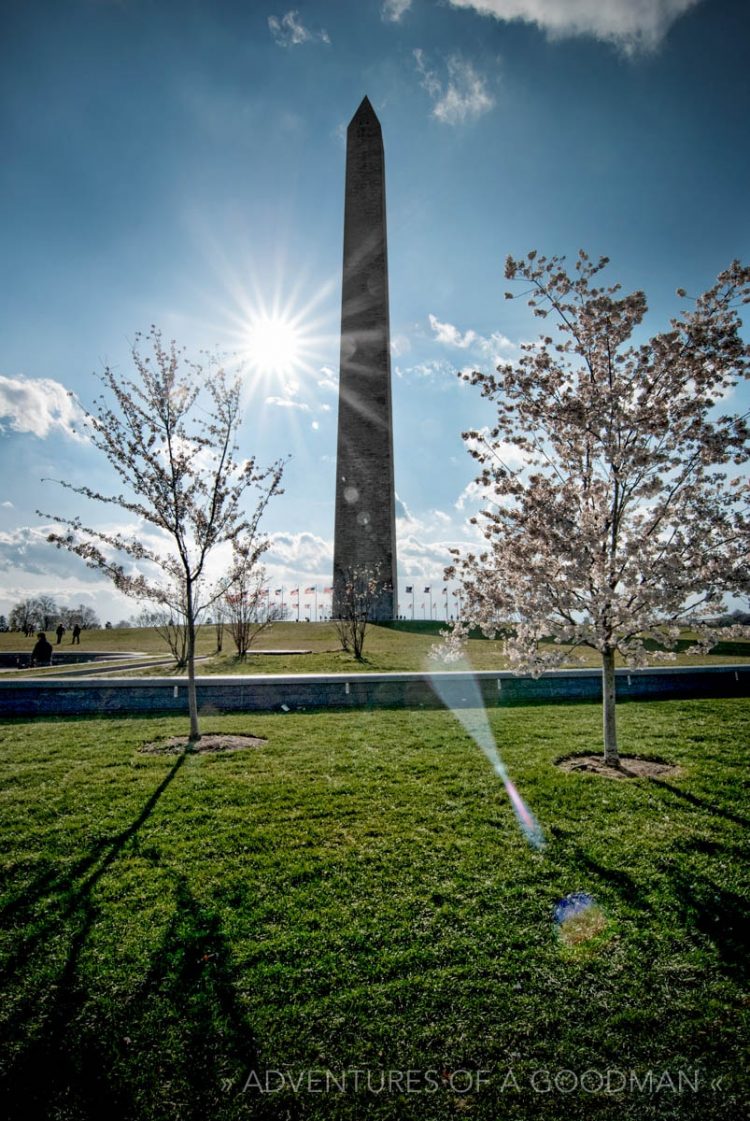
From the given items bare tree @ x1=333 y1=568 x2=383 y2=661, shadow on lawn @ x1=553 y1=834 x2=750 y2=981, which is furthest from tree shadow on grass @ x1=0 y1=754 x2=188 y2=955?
bare tree @ x1=333 y1=568 x2=383 y2=661

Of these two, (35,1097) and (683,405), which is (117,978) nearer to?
(35,1097)

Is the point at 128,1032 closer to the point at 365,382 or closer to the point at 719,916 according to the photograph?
the point at 719,916

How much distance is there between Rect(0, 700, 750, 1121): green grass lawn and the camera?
2.31m

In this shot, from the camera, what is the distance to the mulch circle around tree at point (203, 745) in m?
7.21

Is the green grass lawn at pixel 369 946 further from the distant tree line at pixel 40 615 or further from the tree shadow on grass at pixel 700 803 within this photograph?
the distant tree line at pixel 40 615

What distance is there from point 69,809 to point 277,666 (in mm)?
10859

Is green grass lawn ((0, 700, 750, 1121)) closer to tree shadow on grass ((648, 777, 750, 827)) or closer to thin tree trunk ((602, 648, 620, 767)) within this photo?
tree shadow on grass ((648, 777, 750, 827))

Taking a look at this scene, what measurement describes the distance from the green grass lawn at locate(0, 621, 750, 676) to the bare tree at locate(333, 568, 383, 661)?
2.15 feet

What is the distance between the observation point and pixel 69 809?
17.0 ft

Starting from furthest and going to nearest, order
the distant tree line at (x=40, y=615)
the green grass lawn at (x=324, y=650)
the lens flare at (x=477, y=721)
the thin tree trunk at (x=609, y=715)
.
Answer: the distant tree line at (x=40, y=615) < the green grass lawn at (x=324, y=650) < the thin tree trunk at (x=609, y=715) < the lens flare at (x=477, y=721)

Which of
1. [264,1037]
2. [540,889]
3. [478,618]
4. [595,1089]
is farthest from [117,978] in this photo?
[478,618]

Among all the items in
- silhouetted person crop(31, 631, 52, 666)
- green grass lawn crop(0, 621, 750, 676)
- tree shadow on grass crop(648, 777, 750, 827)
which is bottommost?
tree shadow on grass crop(648, 777, 750, 827)

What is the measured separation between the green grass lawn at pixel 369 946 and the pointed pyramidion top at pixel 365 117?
123ft

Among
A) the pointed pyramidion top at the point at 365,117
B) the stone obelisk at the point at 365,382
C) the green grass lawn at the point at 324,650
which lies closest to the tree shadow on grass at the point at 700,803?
the green grass lawn at the point at 324,650
